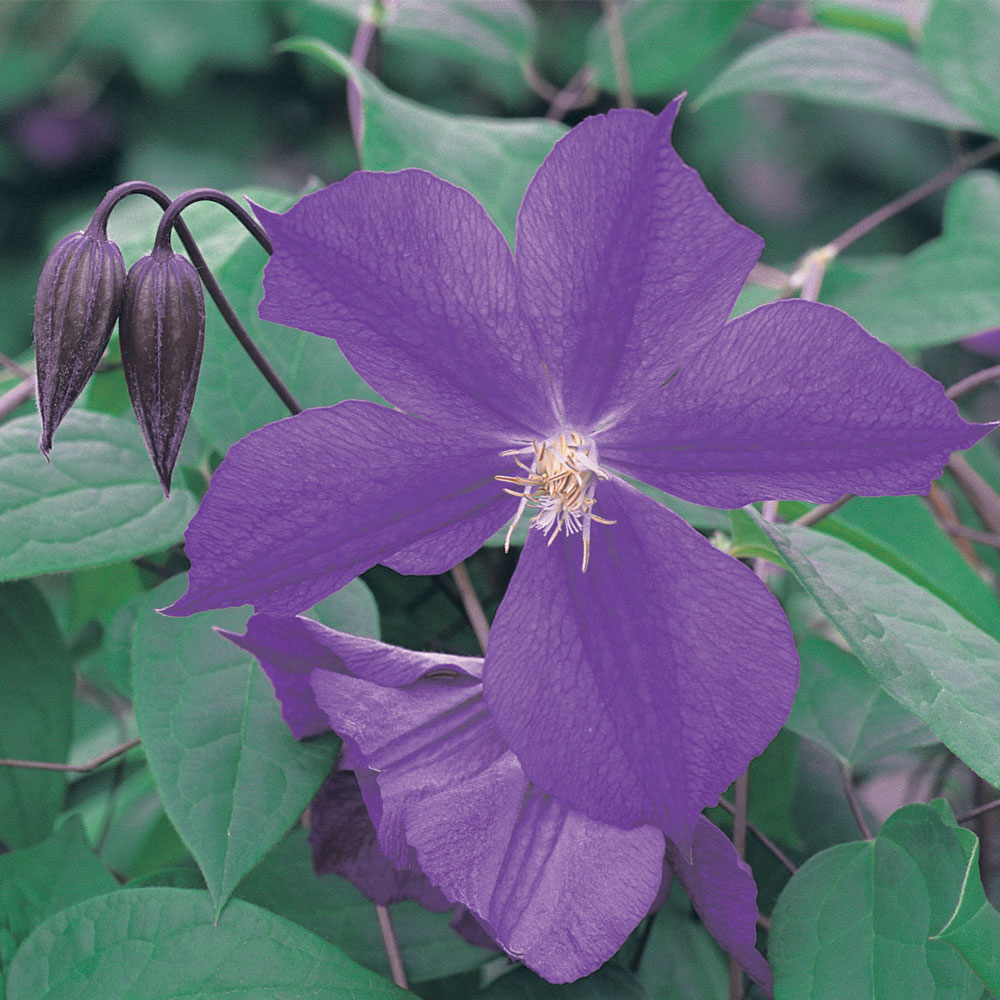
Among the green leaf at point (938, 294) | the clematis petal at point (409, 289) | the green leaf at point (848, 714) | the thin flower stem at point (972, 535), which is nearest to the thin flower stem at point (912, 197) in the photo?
the green leaf at point (938, 294)

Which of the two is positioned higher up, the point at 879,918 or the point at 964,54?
the point at 964,54

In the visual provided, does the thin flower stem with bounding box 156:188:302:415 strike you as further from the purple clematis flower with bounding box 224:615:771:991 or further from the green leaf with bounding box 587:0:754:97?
the green leaf with bounding box 587:0:754:97

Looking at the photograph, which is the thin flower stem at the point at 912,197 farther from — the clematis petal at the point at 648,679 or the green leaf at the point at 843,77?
the clematis petal at the point at 648,679

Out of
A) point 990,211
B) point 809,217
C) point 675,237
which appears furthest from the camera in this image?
point 809,217

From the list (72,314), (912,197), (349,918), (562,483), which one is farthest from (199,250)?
(912,197)

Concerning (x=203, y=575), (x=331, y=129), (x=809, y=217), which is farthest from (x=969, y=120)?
(x=331, y=129)

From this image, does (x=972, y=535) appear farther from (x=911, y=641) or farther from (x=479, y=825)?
(x=479, y=825)

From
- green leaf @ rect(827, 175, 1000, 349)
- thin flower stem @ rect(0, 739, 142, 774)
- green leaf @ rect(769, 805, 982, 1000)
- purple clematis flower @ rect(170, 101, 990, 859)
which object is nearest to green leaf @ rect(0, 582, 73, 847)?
thin flower stem @ rect(0, 739, 142, 774)

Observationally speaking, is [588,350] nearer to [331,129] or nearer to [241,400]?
[241,400]
